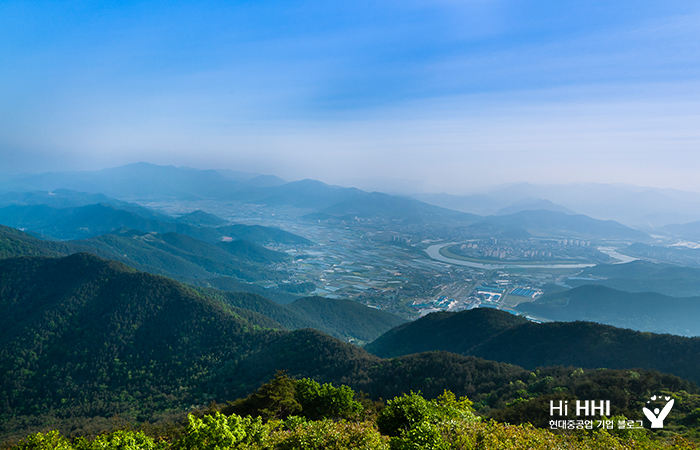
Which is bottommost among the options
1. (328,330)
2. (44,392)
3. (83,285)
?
(328,330)

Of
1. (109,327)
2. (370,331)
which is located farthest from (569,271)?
(109,327)

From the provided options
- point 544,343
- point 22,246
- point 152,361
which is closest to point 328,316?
point 152,361

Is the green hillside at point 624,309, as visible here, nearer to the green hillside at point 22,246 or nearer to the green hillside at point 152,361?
the green hillside at point 152,361

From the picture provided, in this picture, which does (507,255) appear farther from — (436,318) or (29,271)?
(29,271)

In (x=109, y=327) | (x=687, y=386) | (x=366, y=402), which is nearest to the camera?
(x=687, y=386)

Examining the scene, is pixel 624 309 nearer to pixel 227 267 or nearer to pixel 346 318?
pixel 346 318
